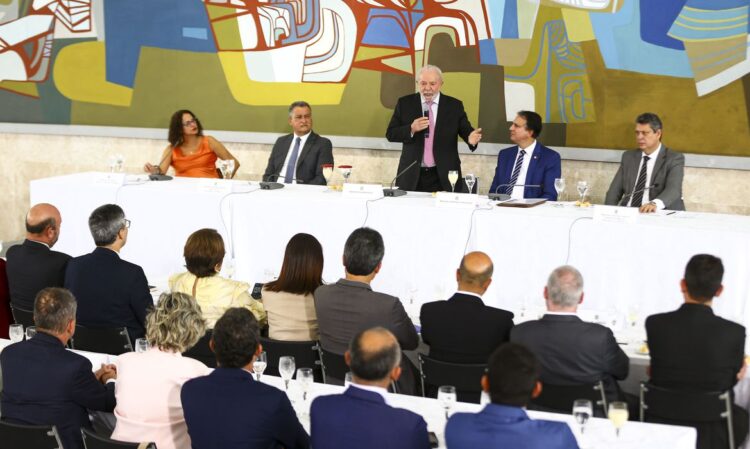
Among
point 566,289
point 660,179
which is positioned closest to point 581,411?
point 566,289

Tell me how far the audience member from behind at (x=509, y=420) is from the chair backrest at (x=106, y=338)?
2.13 m

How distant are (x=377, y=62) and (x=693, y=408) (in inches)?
190

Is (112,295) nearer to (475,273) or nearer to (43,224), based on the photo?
(43,224)

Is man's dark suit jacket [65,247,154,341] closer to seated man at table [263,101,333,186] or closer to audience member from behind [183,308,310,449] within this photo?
audience member from behind [183,308,310,449]

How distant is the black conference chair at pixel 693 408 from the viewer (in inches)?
135

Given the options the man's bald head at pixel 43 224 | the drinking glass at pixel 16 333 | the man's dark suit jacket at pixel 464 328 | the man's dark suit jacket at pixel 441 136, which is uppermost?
the man's dark suit jacket at pixel 441 136

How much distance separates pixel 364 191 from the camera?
6.06m

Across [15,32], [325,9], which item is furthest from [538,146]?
[15,32]

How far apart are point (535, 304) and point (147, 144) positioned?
4602 millimetres

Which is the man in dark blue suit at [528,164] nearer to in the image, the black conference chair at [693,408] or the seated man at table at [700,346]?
the seated man at table at [700,346]

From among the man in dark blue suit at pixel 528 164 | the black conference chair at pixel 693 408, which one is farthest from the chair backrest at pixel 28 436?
the man in dark blue suit at pixel 528 164

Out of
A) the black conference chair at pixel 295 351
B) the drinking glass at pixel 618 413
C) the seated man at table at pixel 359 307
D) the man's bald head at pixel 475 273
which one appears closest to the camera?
the drinking glass at pixel 618 413

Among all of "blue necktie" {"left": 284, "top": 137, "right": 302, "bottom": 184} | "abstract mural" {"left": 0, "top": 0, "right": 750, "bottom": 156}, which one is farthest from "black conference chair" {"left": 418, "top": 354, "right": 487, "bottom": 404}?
"abstract mural" {"left": 0, "top": 0, "right": 750, "bottom": 156}

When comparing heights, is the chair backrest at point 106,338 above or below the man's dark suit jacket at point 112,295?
below
